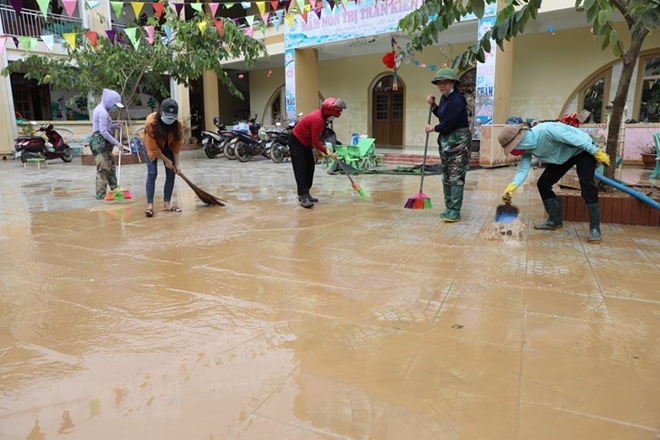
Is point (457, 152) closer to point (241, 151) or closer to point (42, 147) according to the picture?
point (241, 151)

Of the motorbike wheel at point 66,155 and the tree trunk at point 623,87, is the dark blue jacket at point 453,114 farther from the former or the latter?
the motorbike wheel at point 66,155

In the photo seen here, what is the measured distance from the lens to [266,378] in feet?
6.86

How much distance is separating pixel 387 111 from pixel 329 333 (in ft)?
47.3

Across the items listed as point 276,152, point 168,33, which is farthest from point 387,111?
point 168,33

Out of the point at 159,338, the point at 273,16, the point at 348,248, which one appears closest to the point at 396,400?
the point at 159,338

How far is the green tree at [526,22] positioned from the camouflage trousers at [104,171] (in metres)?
4.44

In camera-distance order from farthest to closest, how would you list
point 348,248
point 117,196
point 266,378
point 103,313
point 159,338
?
point 117,196 < point 348,248 < point 103,313 < point 159,338 < point 266,378

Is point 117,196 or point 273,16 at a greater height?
point 273,16

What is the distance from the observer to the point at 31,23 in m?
16.3

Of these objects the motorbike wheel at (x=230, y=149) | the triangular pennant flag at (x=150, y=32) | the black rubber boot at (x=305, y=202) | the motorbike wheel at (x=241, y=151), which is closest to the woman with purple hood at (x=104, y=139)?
the black rubber boot at (x=305, y=202)

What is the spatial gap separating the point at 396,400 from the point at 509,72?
35.9 ft

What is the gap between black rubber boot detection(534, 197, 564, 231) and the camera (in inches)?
179

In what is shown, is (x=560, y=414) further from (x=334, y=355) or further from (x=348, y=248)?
(x=348, y=248)

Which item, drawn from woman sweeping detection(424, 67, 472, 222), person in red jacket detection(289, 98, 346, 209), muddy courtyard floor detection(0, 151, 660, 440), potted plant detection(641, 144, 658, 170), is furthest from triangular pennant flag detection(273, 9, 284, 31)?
muddy courtyard floor detection(0, 151, 660, 440)
